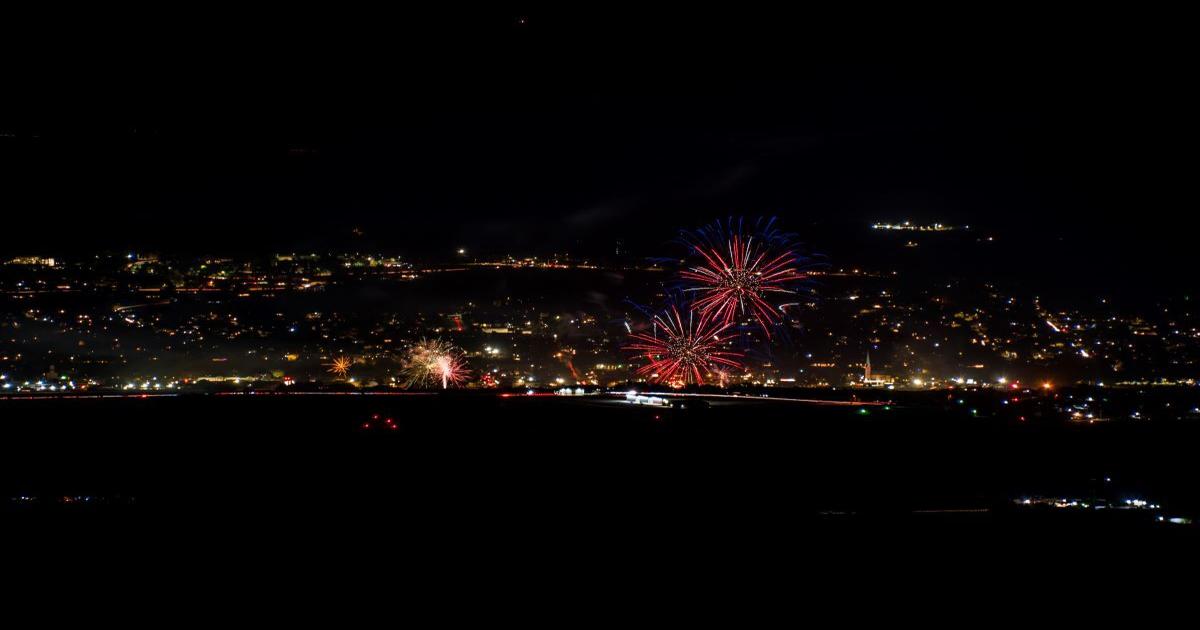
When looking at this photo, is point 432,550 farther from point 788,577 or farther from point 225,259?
point 225,259

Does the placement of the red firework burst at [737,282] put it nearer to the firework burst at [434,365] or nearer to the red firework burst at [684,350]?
the red firework burst at [684,350]

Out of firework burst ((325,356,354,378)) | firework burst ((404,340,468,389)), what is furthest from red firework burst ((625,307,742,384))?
firework burst ((325,356,354,378))

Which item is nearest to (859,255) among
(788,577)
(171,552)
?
(788,577)

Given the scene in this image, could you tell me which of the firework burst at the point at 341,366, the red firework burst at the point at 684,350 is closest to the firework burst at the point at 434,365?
the firework burst at the point at 341,366

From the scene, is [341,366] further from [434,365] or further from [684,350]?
[684,350]

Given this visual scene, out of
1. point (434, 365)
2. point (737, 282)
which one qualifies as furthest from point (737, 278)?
point (434, 365)

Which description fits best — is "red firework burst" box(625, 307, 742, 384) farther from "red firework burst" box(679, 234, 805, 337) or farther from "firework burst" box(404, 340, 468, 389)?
"firework burst" box(404, 340, 468, 389)
